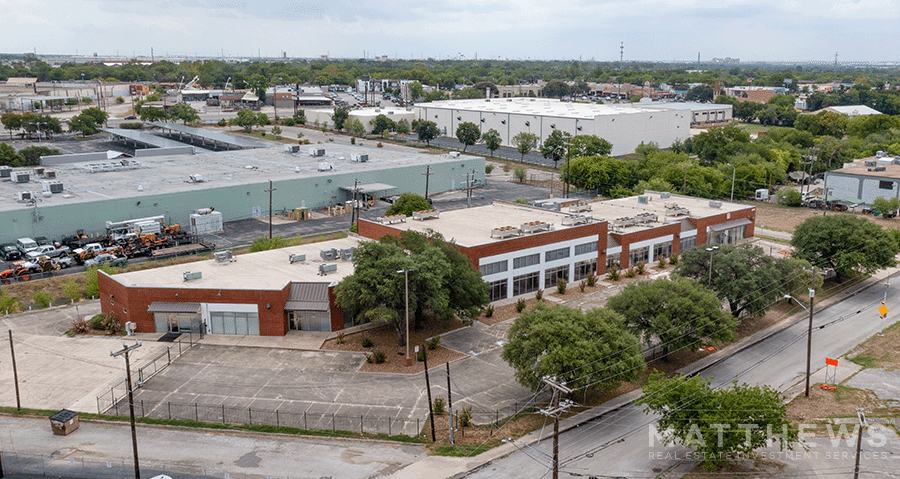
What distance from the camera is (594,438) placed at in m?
33.3

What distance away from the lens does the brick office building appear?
2100 inches

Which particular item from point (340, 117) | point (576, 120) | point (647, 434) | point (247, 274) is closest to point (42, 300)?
point (247, 274)

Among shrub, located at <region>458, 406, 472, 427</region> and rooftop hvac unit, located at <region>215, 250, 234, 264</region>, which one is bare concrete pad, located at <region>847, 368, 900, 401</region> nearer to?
shrub, located at <region>458, 406, 472, 427</region>

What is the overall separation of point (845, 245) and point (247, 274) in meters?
46.0

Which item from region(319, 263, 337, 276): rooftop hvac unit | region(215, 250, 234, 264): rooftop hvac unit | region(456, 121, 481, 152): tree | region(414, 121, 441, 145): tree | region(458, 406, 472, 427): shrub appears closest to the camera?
region(458, 406, 472, 427): shrub

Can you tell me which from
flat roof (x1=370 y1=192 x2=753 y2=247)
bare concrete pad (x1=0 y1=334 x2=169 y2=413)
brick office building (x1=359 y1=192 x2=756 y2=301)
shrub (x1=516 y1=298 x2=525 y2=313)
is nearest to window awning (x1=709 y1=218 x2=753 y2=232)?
brick office building (x1=359 y1=192 x2=756 y2=301)

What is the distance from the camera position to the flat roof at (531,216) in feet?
185

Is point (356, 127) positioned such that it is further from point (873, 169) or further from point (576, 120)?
point (873, 169)

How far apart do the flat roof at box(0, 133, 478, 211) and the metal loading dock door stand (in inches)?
1201

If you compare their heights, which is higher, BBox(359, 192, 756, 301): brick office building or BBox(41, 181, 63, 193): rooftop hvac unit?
BBox(41, 181, 63, 193): rooftop hvac unit

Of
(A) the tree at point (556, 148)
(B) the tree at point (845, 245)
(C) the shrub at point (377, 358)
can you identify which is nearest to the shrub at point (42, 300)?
(C) the shrub at point (377, 358)

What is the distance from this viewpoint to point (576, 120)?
126562mm

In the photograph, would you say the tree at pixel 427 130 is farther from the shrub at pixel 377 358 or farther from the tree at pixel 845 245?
the shrub at pixel 377 358

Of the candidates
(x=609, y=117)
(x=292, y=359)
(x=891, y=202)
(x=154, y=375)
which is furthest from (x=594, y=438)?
(x=609, y=117)
